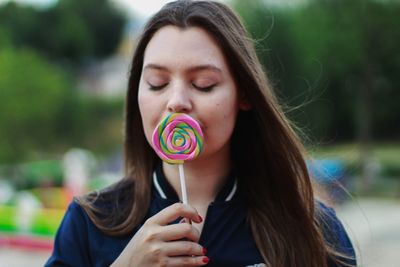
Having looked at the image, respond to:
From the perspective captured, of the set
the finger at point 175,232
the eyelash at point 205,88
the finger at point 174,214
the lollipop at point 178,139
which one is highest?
the eyelash at point 205,88

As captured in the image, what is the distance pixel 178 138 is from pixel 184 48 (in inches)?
10.7

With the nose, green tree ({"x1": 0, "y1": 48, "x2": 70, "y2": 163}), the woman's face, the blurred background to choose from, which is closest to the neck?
the woman's face

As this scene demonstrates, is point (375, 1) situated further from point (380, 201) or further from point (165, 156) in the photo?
point (165, 156)

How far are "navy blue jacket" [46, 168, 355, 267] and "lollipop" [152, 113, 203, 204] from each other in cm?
20

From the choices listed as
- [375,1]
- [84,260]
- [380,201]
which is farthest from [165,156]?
[375,1]

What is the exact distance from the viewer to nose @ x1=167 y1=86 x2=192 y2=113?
167cm

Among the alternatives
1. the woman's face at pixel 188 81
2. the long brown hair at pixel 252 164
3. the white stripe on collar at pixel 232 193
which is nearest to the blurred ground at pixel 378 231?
the long brown hair at pixel 252 164

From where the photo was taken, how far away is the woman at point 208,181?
1686mm

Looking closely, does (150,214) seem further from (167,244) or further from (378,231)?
(378,231)

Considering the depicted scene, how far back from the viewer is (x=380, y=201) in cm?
1434

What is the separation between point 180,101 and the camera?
5.46ft

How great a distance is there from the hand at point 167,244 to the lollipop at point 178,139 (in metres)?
0.13

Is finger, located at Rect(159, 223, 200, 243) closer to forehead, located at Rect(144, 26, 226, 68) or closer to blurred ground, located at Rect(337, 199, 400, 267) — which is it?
forehead, located at Rect(144, 26, 226, 68)

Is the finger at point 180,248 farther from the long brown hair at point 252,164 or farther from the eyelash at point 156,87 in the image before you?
the eyelash at point 156,87
